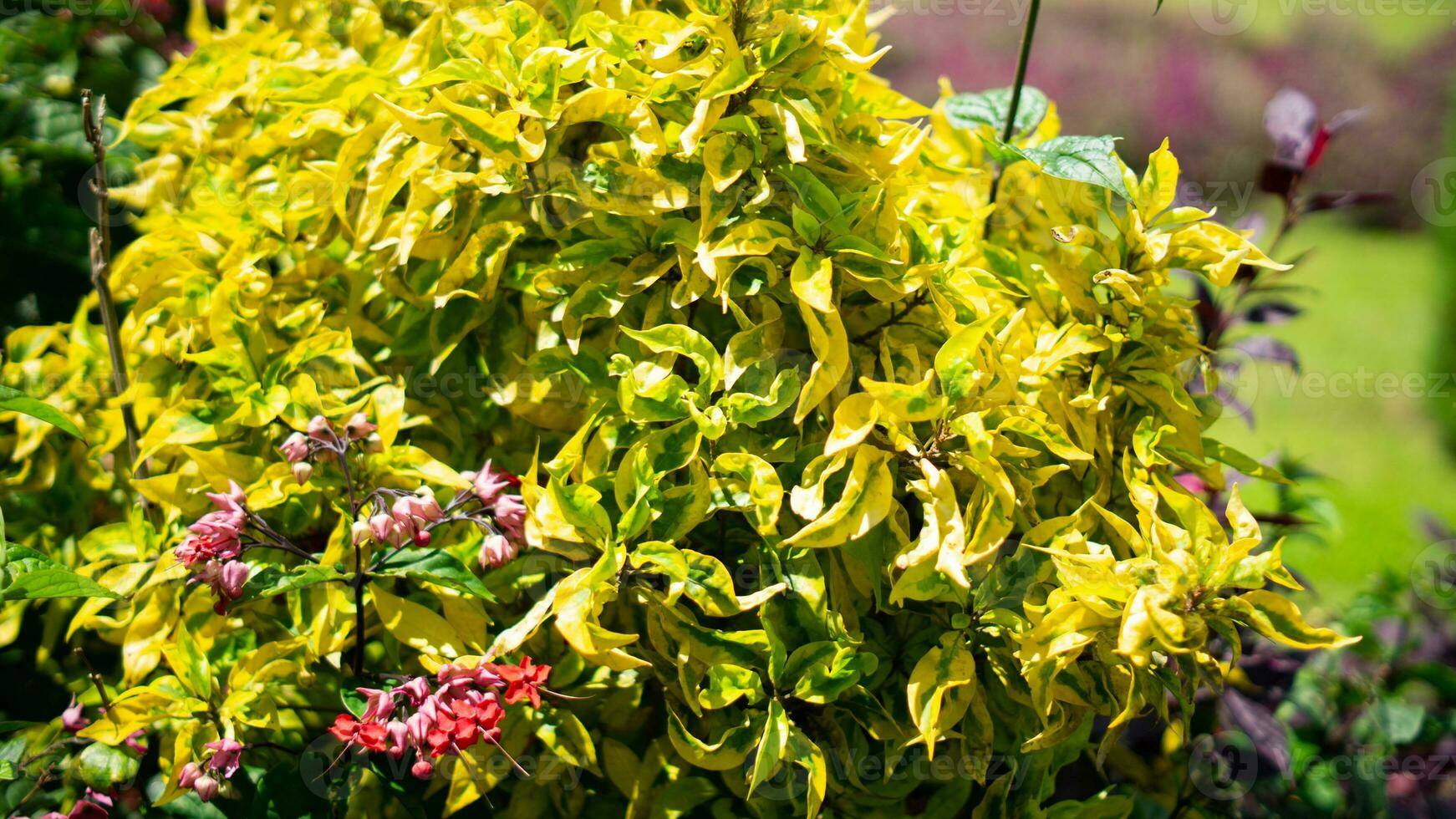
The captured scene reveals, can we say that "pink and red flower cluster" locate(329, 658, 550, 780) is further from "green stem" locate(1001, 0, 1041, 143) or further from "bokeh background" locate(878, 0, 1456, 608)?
"bokeh background" locate(878, 0, 1456, 608)

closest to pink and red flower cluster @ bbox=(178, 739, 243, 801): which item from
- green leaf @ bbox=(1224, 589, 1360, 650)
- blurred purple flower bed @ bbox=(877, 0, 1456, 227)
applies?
green leaf @ bbox=(1224, 589, 1360, 650)

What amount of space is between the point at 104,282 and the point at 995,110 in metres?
1.22

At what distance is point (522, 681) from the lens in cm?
114

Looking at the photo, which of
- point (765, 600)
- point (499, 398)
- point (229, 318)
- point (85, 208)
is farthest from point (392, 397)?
point (85, 208)

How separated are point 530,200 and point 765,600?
1.80ft

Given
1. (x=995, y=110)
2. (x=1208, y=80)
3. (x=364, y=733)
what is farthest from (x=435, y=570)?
(x=1208, y=80)

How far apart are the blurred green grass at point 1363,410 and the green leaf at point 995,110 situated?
111 inches

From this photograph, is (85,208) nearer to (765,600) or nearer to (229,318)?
A: (229,318)

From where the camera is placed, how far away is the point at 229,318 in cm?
134

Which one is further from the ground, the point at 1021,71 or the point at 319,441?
the point at 1021,71

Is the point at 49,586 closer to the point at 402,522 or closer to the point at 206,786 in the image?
the point at 206,786

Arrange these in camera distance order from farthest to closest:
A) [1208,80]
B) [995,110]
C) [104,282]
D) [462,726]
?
[1208,80]
[995,110]
[104,282]
[462,726]

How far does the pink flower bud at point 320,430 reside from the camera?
120 centimetres

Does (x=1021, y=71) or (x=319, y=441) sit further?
(x=1021, y=71)
